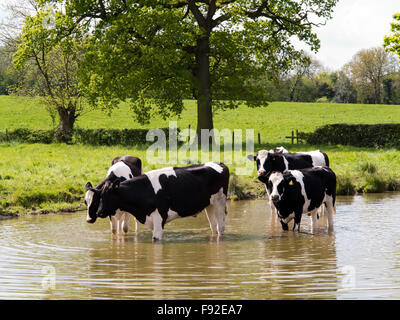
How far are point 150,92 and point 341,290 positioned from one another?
2977 cm

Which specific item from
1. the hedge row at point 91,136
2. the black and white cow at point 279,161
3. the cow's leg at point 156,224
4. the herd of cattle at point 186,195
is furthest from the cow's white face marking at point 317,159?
the hedge row at point 91,136

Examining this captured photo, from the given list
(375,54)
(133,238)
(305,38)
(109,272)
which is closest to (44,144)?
(305,38)

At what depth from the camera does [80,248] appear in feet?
35.4

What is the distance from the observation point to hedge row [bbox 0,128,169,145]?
37.4 metres

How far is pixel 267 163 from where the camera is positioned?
14305mm

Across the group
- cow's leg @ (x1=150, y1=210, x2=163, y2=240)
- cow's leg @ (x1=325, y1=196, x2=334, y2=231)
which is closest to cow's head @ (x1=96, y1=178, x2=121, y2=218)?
cow's leg @ (x1=150, y1=210, x2=163, y2=240)

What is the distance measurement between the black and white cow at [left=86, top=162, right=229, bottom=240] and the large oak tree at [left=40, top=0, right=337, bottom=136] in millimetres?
20420

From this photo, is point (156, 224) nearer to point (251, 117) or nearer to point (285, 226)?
point (285, 226)

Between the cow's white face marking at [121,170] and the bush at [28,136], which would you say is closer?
the cow's white face marking at [121,170]

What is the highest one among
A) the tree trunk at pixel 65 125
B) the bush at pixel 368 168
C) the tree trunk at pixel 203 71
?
the tree trunk at pixel 203 71

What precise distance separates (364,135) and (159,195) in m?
27.6

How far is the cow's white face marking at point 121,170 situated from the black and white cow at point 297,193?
318 cm

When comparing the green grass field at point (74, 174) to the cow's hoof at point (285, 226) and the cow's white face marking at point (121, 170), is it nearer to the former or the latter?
the cow's white face marking at point (121, 170)

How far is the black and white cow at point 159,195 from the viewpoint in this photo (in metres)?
11.4
